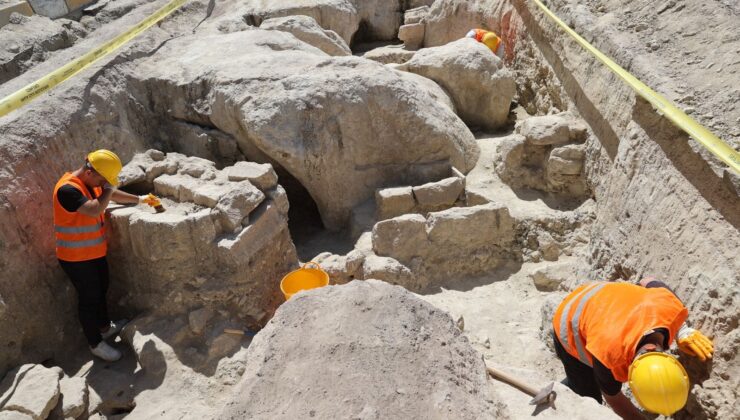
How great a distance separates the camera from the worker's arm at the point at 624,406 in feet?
10.3

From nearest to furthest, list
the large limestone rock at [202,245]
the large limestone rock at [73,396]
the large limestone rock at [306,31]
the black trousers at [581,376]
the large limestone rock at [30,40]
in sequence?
the black trousers at [581,376]
the large limestone rock at [73,396]
the large limestone rock at [202,245]
the large limestone rock at [30,40]
the large limestone rock at [306,31]

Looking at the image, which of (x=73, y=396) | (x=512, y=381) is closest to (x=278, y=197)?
(x=73, y=396)

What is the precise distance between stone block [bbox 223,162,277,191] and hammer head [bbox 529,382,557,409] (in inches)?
122

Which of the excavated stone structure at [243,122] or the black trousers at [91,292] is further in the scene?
the excavated stone structure at [243,122]

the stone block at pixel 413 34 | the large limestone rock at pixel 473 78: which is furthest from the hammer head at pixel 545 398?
the stone block at pixel 413 34

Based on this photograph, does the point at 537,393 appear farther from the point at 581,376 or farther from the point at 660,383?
the point at 581,376

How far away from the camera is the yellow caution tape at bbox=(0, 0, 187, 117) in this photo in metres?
4.66

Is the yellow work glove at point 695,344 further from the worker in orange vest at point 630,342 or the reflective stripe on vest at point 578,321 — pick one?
the reflective stripe on vest at point 578,321

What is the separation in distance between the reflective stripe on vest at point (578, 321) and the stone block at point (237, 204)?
274 centimetres

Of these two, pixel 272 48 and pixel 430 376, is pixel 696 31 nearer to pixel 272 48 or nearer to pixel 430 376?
pixel 430 376

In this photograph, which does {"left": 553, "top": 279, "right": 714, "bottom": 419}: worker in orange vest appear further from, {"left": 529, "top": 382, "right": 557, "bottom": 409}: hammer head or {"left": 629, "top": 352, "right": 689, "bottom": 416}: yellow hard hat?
{"left": 529, "top": 382, "right": 557, "bottom": 409}: hammer head

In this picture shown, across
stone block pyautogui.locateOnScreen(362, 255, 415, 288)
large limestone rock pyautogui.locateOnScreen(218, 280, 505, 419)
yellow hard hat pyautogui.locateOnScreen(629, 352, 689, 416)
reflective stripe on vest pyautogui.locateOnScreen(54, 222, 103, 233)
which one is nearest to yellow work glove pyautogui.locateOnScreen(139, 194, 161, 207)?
reflective stripe on vest pyautogui.locateOnScreen(54, 222, 103, 233)

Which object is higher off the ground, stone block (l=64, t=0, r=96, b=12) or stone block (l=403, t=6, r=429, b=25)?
stone block (l=64, t=0, r=96, b=12)

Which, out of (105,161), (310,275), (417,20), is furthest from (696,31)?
(417,20)
